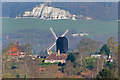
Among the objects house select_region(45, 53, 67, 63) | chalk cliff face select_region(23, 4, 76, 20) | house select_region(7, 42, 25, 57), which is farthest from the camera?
chalk cliff face select_region(23, 4, 76, 20)

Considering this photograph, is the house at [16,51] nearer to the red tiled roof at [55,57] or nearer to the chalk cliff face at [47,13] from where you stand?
the red tiled roof at [55,57]

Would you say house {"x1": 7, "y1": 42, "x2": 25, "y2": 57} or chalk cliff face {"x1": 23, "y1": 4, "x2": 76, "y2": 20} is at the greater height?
chalk cliff face {"x1": 23, "y1": 4, "x2": 76, "y2": 20}

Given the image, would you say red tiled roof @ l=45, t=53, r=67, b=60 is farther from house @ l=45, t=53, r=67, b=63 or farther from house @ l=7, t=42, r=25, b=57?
house @ l=7, t=42, r=25, b=57

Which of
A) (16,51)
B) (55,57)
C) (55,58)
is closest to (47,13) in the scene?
(16,51)

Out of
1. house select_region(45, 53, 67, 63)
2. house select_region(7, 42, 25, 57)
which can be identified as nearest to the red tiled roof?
house select_region(45, 53, 67, 63)

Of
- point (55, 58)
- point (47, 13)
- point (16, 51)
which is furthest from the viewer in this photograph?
point (47, 13)

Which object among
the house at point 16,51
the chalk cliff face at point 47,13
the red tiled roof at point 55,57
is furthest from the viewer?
the chalk cliff face at point 47,13

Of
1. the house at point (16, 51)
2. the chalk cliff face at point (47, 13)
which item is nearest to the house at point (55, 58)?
the house at point (16, 51)

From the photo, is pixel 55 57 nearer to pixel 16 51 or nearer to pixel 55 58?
pixel 55 58
